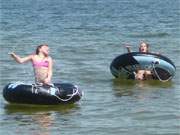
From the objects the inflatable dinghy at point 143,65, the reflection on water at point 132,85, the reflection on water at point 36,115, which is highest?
the inflatable dinghy at point 143,65

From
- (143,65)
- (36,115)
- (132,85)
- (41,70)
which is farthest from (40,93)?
(143,65)

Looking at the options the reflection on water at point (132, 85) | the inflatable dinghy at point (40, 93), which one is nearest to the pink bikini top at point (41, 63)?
the inflatable dinghy at point (40, 93)

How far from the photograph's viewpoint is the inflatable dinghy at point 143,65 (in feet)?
58.1

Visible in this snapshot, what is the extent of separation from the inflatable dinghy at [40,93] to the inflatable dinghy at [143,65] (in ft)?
11.2

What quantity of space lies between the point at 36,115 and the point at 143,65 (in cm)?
448

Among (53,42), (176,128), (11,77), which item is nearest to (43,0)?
(53,42)

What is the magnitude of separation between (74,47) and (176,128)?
14.6 m

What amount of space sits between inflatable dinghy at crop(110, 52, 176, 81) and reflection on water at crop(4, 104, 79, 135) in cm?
304

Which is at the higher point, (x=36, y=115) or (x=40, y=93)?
(x=40, y=93)

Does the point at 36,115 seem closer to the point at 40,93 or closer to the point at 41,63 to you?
the point at 40,93

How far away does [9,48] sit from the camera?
27453 mm

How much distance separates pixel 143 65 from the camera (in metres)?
17.9

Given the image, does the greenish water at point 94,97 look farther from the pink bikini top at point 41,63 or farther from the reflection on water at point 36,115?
the pink bikini top at point 41,63

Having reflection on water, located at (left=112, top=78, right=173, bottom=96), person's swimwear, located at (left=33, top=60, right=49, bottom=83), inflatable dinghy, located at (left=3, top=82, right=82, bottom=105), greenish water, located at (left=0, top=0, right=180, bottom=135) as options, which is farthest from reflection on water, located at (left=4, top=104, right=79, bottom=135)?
reflection on water, located at (left=112, top=78, right=173, bottom=96)
